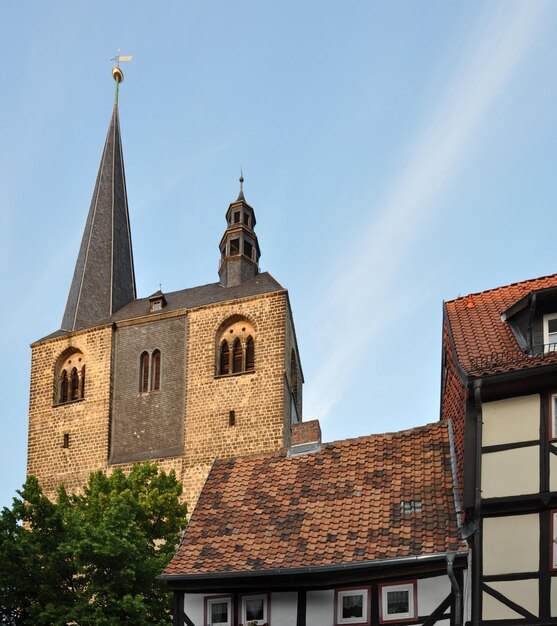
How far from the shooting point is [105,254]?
2156 inches

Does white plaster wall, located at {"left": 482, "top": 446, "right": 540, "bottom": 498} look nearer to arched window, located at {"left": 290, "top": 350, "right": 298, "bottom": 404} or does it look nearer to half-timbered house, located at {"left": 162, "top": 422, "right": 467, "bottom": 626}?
half-timbered house, located at {"left": 162, "top": 422, "right": 467, "bottom": 626}

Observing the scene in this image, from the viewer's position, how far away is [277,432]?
43625 millimetres

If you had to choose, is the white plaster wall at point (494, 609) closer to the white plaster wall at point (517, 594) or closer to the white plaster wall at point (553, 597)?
the white plaster wall at point (517, 594)

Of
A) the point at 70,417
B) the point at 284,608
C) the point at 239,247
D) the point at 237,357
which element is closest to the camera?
the point at 284,608

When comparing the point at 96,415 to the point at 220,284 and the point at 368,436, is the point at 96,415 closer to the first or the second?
the point at 220,284

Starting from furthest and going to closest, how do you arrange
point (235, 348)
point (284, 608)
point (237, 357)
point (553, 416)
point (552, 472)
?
point (235, 348), point (237, 357), point (284, 608), point (553, 416), point (552, 472)

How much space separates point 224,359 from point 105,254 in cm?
1108

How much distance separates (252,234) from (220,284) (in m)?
3.72

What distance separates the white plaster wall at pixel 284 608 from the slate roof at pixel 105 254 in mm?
34746

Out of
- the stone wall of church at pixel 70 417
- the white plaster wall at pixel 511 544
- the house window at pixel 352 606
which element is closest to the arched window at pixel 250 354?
the stone wall of church at pixel 70 417

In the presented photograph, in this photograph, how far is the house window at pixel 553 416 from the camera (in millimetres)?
15445

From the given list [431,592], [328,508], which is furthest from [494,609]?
[328,508]

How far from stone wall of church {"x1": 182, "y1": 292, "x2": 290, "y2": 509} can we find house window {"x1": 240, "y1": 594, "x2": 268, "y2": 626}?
2605cm

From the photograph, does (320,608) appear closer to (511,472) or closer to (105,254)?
(511,472)
